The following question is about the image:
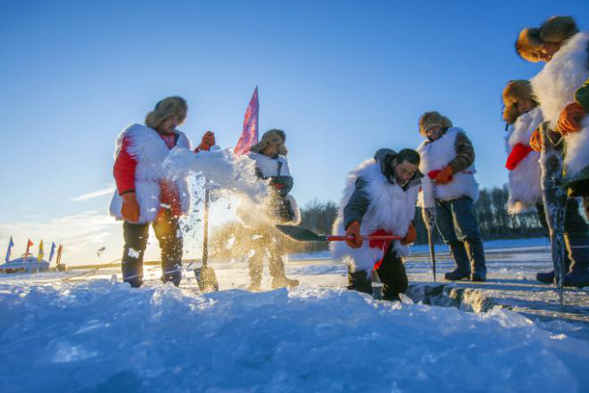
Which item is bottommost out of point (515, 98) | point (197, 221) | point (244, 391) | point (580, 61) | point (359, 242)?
point (244, 391)

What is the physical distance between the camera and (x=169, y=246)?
9.94 feet

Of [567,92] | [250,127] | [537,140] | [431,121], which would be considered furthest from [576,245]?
[250,127]

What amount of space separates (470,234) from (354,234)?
5.41ft

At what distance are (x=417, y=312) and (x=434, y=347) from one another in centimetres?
30

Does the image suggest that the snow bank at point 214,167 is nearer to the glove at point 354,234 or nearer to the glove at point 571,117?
the glove at point 354,234

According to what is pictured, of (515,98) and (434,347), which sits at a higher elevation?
(515,98)

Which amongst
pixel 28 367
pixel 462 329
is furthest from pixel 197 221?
pixel 462 329

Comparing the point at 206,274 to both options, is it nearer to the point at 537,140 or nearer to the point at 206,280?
the point at 206,280

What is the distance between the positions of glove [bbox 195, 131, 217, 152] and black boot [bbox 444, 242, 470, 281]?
283 cm

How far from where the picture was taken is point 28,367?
84 centimetres

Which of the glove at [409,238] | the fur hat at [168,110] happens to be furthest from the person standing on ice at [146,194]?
the glove at [409,238]

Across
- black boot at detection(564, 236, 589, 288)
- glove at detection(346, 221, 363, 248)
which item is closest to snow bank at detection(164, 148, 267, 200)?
glove at detection(346, 221, 363, 248)

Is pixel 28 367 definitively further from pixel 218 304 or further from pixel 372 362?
pixel 372 362

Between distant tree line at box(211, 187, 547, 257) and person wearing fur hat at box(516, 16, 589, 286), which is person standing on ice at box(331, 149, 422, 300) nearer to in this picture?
person wearing fur hat at box(516, 16, 589, 286)
